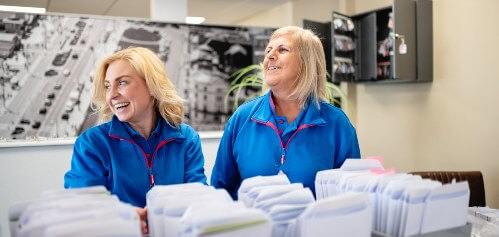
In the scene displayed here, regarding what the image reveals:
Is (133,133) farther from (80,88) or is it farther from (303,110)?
(80,88)

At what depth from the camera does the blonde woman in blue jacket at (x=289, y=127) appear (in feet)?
5.48

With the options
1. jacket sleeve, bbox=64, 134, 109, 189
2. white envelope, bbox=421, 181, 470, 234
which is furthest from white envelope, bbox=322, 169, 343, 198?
jacket sleeve, bbox=64, 134, 109, 189

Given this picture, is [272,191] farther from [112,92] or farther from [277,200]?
[112,92]

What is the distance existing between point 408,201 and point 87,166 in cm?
106

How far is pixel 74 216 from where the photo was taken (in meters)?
0.84

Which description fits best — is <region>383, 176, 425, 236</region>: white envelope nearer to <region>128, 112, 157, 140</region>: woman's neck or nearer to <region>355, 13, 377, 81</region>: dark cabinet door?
<region>128, 112, 157, 140</region>: woman's neck

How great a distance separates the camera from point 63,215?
0.85 meters

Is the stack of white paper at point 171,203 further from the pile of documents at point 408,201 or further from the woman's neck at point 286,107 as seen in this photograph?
the woman's neck at point 286,107

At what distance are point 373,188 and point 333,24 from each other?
142 inches

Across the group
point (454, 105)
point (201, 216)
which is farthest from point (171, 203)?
point (454, 105)

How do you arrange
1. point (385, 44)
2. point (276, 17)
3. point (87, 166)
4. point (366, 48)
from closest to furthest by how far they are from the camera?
point (87, 166) < point (385, 44) < point (366, 48) < point (276, 17)

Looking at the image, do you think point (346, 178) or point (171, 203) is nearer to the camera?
point (171, 203)

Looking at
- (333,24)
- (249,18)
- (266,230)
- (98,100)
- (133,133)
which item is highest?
(249,18)

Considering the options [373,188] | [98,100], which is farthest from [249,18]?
[373,188]
